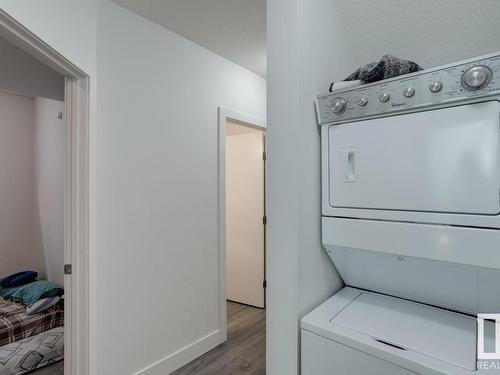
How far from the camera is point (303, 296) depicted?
3.59 ft

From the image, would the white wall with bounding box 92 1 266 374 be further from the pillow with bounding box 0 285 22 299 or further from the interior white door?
the pillow with bounding box 0 285 22 299

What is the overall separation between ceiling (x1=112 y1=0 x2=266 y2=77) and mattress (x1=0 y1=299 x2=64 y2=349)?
2655mm

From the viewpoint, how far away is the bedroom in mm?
2561

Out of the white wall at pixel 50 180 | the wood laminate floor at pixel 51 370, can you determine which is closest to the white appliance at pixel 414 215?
the wood laminate floor at pixel 51 370

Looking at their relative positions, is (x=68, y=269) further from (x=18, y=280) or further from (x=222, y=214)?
(x=18, y=280)

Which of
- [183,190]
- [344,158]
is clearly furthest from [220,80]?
[344,158]

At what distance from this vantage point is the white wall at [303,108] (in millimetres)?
1070

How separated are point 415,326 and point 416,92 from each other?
2.62 feet

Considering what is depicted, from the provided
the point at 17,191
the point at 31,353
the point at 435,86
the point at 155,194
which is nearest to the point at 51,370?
the point at 31,353

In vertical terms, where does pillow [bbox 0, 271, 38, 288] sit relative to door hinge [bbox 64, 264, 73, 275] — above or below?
below

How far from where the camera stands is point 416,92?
2.93ft

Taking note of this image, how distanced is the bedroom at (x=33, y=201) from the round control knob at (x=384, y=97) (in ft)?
9.03

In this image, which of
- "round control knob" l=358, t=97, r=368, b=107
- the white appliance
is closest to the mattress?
the white appliance

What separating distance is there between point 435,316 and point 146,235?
5.67ft
